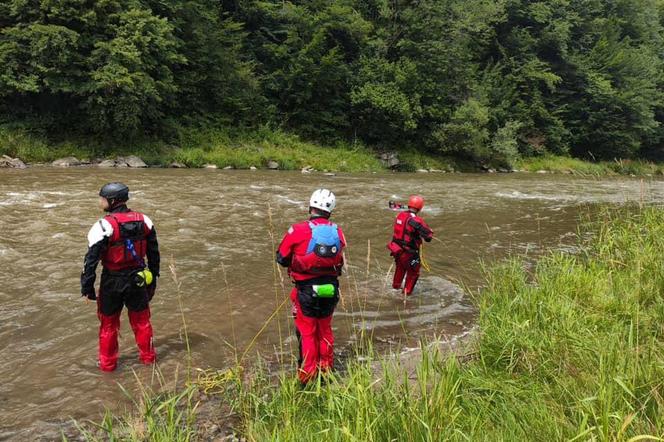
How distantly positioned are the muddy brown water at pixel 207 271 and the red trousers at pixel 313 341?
376 millimetres

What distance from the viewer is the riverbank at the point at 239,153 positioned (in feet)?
66.9

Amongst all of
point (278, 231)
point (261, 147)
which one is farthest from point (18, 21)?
point (278, 231)

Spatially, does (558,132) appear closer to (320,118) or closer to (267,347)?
(320,118)

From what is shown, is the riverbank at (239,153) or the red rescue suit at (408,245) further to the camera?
the riverbank at (239,153)

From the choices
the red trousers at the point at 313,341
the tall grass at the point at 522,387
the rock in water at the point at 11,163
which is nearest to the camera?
the tall grass at the point at 522,387

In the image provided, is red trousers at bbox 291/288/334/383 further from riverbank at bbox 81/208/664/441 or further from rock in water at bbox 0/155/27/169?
rock in water at bbox 0/155/27/169

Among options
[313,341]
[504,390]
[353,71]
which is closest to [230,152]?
[353,71]

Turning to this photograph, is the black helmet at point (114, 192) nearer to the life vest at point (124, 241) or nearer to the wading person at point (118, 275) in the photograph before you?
the wading person at point (118, 275)

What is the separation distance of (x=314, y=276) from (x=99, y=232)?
6.85 ft

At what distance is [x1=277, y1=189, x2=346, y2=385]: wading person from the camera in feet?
14.6

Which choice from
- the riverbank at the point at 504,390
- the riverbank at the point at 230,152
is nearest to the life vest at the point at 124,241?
the riverbank at the point at 504,390

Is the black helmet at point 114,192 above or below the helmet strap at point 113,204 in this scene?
above

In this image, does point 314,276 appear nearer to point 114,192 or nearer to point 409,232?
point 114,192

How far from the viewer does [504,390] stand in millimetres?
3377
